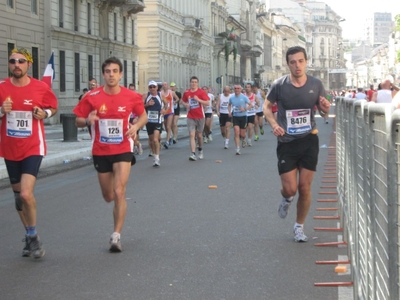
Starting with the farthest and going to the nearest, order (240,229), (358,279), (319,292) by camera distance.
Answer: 1. (240,229)
2. (319,292)
3. (358,279)

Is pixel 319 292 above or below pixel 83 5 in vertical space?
below

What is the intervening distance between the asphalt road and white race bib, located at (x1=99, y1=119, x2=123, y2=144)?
38.7 inches

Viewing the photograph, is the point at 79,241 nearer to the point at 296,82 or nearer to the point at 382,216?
the point at 296,82

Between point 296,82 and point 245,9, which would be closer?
point 296,82

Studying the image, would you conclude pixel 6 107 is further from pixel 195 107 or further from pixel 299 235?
pixel 195 107

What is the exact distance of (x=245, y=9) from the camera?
123 meters

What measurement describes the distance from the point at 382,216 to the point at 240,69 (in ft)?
367

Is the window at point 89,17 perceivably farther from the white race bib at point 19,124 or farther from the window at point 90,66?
the white race bib at point 19,124

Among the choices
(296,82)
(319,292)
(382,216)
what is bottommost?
(319,292)

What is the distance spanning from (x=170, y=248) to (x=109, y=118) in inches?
51.7

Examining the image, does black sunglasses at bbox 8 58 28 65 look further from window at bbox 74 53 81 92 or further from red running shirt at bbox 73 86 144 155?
window at bbox 74 53 81 92

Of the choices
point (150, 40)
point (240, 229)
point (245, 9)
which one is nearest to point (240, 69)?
point (245, 9)

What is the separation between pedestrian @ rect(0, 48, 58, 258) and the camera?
803 centimetres

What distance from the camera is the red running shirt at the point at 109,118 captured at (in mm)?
8539
